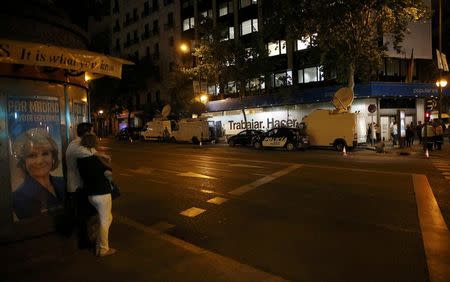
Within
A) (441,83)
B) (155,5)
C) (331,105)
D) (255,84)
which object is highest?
(155,5)

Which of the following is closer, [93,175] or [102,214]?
[93,175]

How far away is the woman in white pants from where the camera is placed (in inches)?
219

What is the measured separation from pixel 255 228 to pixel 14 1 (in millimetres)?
5587

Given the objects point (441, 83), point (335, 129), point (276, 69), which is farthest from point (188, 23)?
point (441, 83)

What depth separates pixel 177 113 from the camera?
161ft

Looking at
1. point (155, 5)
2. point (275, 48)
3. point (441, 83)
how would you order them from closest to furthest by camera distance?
point (441, 83)
point (275, 48)
point (155, 5)

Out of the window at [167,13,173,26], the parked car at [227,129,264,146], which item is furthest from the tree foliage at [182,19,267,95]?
the window at [167,13,173,26]

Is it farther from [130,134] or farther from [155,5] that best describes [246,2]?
[130,134]

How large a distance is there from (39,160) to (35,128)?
1.70ft

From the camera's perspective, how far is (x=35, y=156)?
20.9 ft

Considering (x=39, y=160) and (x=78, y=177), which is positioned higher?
(x=39, y=160)

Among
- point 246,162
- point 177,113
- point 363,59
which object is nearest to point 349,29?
point 363,59

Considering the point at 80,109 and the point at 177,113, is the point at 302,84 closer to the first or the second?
the point at 177,113

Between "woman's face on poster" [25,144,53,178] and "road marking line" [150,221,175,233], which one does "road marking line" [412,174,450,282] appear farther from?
"woman's face on poster" [25,144,53,178]
